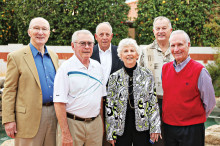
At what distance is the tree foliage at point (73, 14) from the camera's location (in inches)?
337

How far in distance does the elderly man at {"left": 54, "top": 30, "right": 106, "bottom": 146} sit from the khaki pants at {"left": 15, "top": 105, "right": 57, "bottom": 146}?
0.24m

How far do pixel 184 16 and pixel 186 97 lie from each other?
22.5ft

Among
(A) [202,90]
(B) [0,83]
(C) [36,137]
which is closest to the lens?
(A) [202,90]

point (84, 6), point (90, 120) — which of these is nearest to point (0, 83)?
point (84, 6)

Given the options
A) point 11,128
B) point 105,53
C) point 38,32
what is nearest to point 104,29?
point 105,53

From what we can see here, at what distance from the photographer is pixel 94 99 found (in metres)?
2.62

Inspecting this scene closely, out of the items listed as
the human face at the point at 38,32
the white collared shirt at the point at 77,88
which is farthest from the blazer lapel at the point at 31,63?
the white collared shirt at the point at 77,88

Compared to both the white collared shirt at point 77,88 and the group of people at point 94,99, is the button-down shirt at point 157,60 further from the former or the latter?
the white collared shirt at point 77,88

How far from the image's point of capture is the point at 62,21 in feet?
28.4

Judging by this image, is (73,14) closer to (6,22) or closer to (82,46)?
(6,22)

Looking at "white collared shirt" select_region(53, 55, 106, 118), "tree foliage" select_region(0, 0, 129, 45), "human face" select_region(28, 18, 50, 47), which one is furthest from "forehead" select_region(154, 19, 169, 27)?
"tree foliage" select_region(0, 0, 129, 45)

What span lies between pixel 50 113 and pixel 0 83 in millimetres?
5718

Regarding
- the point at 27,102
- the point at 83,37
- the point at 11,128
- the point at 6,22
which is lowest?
the point at 11,128

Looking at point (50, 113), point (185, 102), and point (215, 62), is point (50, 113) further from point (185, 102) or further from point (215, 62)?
point (215, 62)
